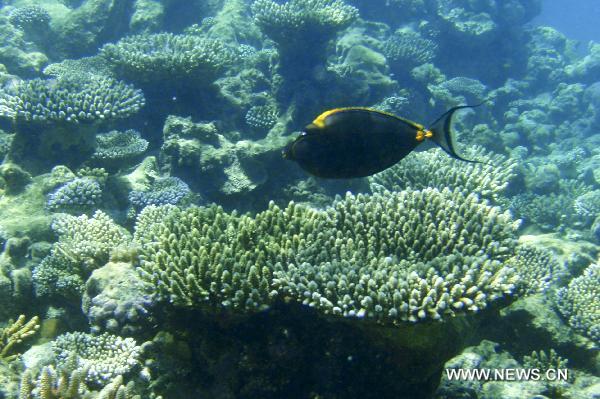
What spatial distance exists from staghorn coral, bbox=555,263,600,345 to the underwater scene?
3cm

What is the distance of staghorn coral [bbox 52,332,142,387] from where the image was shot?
366 cm

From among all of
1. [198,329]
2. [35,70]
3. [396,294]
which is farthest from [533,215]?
[35,70]

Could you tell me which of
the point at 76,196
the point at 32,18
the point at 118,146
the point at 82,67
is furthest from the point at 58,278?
the point at 32,18

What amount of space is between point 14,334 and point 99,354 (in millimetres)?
1080

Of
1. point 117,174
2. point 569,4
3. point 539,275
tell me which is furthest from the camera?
point 569,4

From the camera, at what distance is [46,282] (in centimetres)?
466

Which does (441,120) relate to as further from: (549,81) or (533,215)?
(549,81)

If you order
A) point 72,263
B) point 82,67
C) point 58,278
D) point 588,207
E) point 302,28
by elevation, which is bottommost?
point 58,278

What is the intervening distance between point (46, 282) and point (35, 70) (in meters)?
7.71

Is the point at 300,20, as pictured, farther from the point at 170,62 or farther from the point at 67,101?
the point at 67,101

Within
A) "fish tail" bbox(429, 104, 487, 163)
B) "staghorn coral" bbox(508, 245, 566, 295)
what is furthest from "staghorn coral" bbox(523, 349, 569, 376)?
"fish tail" bbox(429, 104, 487, 163)

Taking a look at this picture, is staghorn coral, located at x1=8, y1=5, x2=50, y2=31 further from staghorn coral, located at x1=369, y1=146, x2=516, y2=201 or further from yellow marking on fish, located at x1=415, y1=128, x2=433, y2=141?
yellow marking on fish, located at x1=415, y1=128, x2=433, y2=141

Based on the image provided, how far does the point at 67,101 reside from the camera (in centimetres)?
656

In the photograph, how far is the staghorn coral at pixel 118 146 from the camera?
696 centimetres
